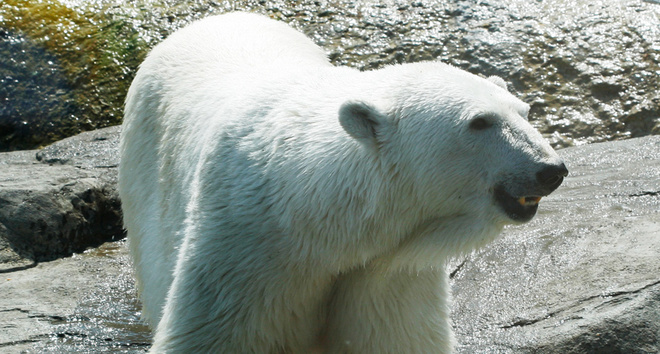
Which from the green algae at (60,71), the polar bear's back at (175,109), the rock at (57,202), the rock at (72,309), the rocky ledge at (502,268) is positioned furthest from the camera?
the green algae at (60,71)

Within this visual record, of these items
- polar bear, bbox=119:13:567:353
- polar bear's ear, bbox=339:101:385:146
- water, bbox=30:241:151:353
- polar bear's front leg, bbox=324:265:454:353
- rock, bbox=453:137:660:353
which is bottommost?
water, bbox=30:241:151:353

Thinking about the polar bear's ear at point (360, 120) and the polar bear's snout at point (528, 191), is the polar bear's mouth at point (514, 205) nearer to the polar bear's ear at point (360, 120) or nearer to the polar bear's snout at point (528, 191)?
the polar bear's snout at point (528, 191)

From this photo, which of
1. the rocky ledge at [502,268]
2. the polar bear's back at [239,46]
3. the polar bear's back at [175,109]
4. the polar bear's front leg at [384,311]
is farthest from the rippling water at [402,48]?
the polar bear's front leg at [384,311]

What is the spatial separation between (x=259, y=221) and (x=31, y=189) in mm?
2999

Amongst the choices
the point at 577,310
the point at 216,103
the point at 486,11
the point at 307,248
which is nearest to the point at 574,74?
the point at 486,11

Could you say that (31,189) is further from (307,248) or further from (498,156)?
(498,156)

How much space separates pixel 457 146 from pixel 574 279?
69.2 inches

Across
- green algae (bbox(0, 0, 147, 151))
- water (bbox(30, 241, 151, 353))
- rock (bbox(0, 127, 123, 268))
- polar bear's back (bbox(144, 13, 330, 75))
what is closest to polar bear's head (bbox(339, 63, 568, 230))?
polar bear's back (bbox(144, 13, 330, 75))

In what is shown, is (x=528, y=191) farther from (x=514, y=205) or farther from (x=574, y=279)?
(x=574, y=279)

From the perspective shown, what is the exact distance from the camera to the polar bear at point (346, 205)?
2.82 m

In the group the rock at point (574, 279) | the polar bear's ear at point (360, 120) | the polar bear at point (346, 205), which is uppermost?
the polar bear's ear at point (360, 120)

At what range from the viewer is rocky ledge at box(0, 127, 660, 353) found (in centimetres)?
389

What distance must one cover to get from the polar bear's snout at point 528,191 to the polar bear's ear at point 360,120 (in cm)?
49

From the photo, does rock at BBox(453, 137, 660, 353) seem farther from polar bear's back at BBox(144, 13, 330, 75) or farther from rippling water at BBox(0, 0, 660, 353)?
rippling water at BBox(0, 0, 660, 353)
